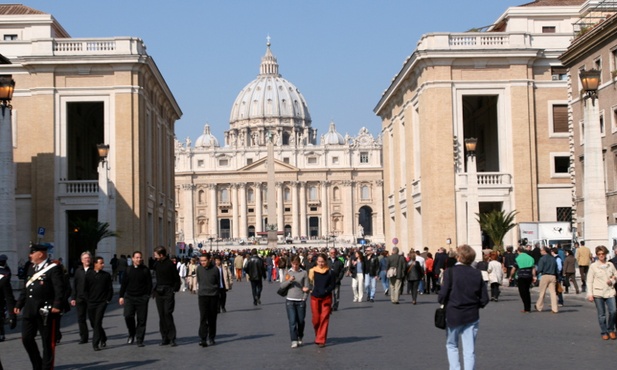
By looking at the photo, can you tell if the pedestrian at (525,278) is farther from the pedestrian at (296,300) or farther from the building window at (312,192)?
the building window at (312,192)

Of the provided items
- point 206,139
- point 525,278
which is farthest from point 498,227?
point 206,139

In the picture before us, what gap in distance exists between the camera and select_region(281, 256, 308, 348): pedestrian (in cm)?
1538

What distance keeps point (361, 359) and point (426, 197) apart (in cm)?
3352

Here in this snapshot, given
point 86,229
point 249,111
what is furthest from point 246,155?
point 86,229

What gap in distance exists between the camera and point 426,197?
153ft

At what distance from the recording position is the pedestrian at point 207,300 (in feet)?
51.8

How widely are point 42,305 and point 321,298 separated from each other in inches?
190

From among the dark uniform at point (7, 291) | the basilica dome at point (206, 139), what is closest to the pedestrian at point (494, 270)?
the dark uniform at point (7, 291)

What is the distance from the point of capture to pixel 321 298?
51.5 ft

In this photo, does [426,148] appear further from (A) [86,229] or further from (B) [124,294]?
(B) [124,294]

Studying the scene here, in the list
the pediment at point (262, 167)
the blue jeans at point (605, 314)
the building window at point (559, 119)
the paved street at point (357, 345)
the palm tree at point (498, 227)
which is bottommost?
the paved street at point (357, 345)

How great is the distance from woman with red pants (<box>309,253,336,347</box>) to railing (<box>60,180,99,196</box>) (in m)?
30.7

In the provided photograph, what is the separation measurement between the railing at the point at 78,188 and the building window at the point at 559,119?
21.0m

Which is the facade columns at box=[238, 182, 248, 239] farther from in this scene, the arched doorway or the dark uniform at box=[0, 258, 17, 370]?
the dark uniform at box=[0, 258, 17, 370]
